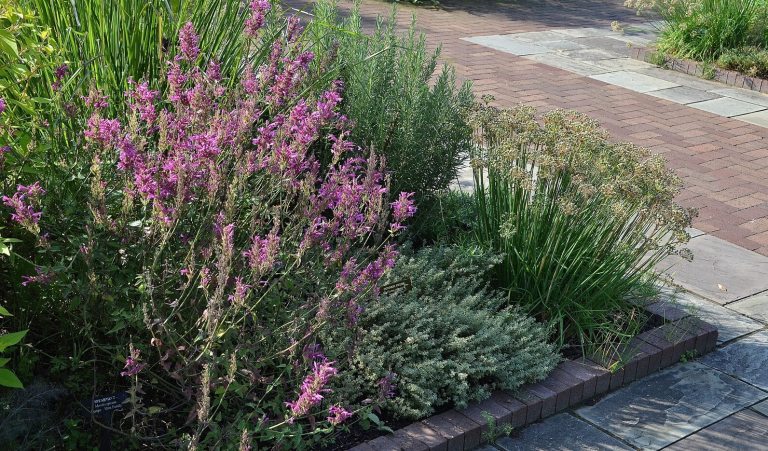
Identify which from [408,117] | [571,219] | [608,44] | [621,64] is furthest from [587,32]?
[571,219]

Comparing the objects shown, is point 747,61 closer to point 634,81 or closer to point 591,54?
point 634,81

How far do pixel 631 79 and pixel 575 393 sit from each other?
6.71 m

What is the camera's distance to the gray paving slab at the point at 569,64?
1022 centimetres

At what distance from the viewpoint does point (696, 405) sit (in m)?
4.09

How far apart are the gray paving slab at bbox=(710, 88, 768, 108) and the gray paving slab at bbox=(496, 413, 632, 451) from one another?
22.2ft

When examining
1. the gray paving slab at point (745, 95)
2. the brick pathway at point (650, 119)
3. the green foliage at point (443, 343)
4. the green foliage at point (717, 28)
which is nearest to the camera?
the green foliage at point (443, 343)

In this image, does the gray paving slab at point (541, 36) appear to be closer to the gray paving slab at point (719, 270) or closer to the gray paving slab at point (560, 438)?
the gray paving slab at point (719, 270)

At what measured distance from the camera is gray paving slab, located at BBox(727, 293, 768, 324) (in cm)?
496

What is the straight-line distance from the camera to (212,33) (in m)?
4.41

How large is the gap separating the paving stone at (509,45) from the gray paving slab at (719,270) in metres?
5.41

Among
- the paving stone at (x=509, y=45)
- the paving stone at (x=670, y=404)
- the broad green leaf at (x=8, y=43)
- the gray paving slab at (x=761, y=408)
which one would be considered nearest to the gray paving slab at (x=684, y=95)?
the paving stone at (x=509, y=45)

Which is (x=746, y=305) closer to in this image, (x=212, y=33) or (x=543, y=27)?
(x=212, y=33)

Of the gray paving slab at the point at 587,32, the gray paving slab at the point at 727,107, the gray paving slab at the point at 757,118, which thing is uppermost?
the gray paving slab at the point at 587,32

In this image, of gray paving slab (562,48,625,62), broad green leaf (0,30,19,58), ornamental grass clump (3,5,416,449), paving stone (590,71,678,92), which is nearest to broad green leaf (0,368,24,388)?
ornamental grass clump (3,5,416,449)
